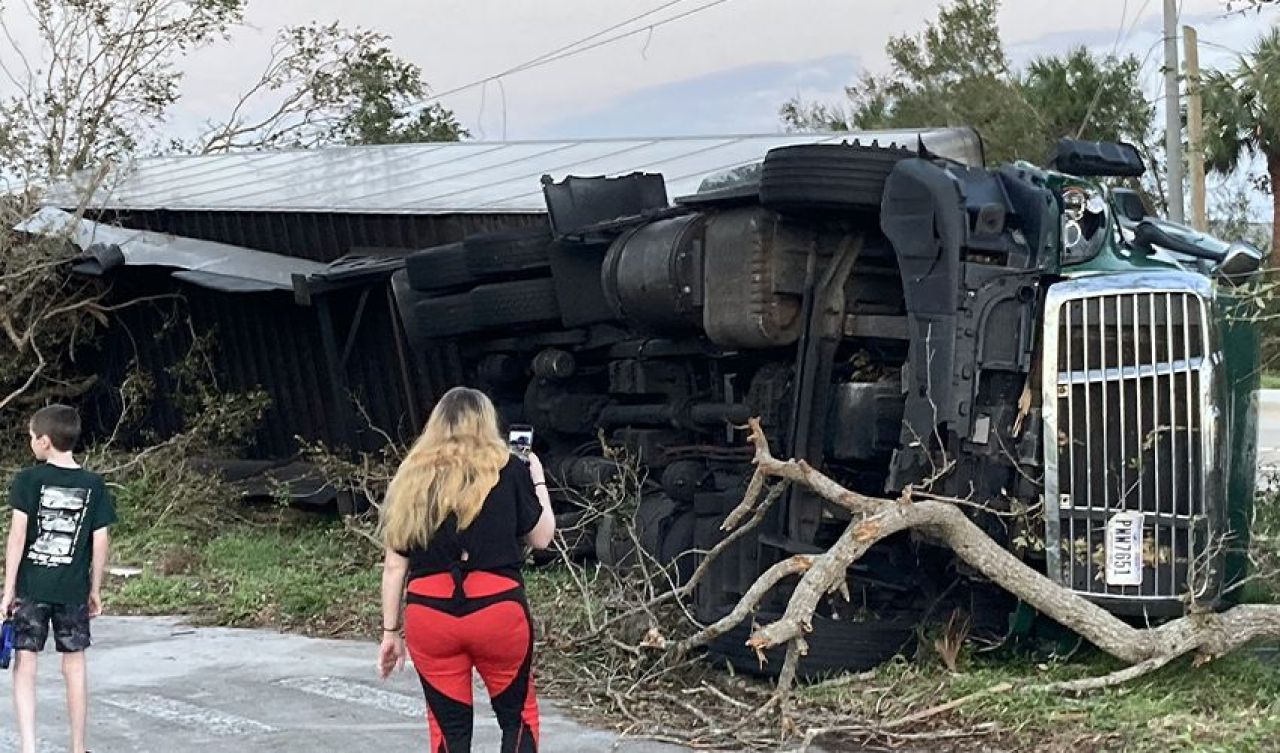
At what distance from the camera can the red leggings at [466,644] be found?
5.25 metres

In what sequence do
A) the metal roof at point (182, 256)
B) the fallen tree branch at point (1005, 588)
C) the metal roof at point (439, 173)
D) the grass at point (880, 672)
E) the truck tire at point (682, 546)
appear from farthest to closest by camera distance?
the metal roof at point (439, 173) < the metal roof at point (182, 256) < the truck tire at point (682, 546) < the fallen tree branch at point (1005, 588) < the grass at point (880, 672)

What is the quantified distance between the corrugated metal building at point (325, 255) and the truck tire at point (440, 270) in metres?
0.90

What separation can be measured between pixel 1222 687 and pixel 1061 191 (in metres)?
2.30

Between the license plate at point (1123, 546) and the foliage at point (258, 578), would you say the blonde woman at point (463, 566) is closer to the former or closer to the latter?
the license plate at point (1123, 546)

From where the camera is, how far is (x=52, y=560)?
654 cm

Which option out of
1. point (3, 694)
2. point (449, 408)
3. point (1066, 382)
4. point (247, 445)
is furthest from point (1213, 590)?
point (247, 445)

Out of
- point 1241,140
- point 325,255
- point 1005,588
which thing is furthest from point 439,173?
point 1241,140

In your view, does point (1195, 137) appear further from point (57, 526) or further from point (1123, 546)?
point (57, 526)

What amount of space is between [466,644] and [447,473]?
560 millimetres

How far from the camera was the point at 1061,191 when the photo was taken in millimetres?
7465

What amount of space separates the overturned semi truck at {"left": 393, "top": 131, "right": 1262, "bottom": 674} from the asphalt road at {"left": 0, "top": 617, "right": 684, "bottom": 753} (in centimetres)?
151

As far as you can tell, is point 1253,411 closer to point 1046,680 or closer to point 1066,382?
point 1066,382

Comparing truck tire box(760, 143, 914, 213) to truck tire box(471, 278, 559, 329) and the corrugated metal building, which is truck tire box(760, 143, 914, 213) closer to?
truck tire box(471, 278, 559, 329)

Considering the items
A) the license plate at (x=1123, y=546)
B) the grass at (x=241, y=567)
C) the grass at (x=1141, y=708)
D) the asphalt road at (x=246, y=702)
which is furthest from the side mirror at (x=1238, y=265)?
→ the grass at (x=241, y=567)
